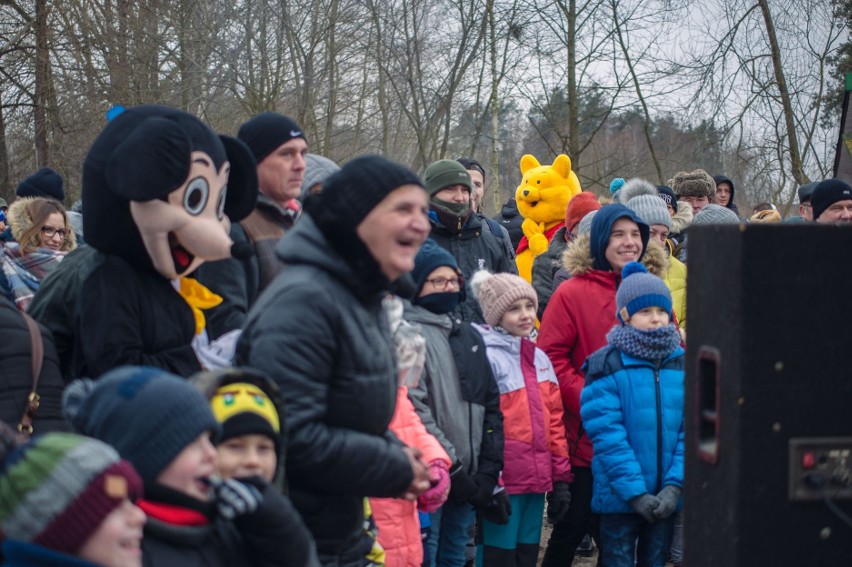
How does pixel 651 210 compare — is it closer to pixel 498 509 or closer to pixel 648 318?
pixel 648 318

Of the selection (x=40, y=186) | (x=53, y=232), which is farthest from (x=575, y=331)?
(x=40, y=186)

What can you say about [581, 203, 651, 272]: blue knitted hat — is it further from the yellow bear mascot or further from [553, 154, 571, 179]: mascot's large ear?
[553, 154, 571, 179]: mascot's large ear

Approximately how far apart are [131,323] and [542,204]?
5.48 meters

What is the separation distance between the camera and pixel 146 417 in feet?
8.04

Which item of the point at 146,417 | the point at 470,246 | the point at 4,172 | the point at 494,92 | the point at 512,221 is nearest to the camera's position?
the point at 146,417

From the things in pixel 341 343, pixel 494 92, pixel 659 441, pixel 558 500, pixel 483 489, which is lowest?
pixel 558 500

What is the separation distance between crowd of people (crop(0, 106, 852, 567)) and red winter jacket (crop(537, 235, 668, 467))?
1 centimetres

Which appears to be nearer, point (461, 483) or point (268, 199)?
point (268, 199)

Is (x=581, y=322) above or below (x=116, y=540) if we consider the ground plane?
above

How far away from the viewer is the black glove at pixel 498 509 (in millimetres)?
5051

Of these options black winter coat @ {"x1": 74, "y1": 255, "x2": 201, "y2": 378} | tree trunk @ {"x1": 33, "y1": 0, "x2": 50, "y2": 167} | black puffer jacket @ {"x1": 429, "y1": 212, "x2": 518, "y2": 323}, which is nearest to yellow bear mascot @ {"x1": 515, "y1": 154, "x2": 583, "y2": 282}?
black puffer jacket @ {"x1": 429, "y1": 212, "x2": 518, "y2": 323}

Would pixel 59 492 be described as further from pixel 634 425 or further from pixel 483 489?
pixel 634 425

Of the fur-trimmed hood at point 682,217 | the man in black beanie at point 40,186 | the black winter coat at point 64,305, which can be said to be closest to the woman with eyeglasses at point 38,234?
the man in black beanie at point 40,186

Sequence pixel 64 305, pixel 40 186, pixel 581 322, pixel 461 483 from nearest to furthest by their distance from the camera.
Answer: pixel 64 305, pixel 461 483, pixel 581 322, pixel 40 186
